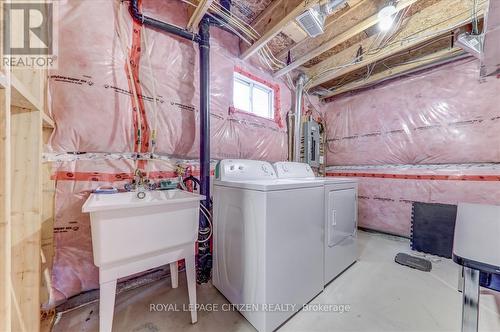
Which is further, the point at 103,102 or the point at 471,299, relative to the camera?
the point at 103,102

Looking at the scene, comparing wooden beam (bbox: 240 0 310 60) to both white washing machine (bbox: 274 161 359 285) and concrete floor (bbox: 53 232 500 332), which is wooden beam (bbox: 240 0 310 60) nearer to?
white washing machine (bbox: 274 161 359 285)

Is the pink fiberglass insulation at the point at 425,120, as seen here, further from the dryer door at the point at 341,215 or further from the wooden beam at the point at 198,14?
the wooden beam at the point at 198,14

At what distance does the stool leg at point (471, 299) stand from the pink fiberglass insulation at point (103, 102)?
6.25 ft

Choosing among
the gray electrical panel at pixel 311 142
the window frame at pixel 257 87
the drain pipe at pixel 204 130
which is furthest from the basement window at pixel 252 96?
the gray electrical panel at pixel 311 142

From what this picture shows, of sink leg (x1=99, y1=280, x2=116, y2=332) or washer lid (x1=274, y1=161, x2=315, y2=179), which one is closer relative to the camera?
sink leg (x1=99, y1=280, x2=116, y2=332)

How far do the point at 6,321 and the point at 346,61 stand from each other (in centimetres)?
334

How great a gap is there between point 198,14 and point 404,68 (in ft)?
8.58

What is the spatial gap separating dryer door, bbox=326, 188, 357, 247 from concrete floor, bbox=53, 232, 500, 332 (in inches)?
15.9

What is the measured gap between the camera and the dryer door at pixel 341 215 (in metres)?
1.68

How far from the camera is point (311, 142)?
10.5 feet

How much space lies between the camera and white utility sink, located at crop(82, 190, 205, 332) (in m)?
0.99

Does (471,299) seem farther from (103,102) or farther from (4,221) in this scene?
(103,102)

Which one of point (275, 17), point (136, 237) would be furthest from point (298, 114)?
point (136, 237)

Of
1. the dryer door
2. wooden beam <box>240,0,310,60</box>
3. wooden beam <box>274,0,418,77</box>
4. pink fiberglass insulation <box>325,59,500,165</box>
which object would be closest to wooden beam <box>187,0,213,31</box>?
wooden beam <box>240,0,310,60</box>
